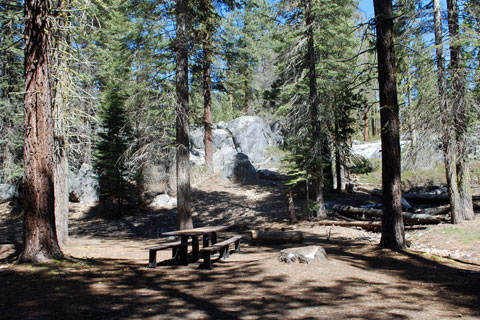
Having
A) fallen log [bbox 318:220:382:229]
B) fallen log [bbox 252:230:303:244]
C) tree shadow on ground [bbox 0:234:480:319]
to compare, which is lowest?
fallen log [bbox 318:220:382:229]

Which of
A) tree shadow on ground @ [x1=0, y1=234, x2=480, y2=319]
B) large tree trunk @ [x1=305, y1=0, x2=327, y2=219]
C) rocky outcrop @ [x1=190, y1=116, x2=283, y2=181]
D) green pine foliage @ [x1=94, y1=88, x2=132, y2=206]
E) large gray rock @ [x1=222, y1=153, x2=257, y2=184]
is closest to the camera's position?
tree shadow on ground @ [x1=0, y1=234, x2=480, y2=319]

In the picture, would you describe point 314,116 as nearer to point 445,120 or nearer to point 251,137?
point 445,120

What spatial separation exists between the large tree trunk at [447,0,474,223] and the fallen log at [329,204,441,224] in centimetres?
100

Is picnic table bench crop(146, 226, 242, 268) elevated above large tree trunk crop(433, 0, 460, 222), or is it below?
below

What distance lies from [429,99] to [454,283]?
7212mm

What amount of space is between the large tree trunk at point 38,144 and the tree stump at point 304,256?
4305 mm

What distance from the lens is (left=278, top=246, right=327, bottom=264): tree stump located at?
6406 millimetres

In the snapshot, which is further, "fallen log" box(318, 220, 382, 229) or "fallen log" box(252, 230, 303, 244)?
"fallen log" box(318, 220, 382, 229)

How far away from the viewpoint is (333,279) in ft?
17.5

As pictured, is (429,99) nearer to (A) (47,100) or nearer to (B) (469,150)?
(B) (469,150)

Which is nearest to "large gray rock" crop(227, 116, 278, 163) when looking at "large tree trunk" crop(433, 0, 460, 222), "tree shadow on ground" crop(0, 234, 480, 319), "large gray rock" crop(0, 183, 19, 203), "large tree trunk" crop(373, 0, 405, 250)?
"large gray rock" crop(0, 183, 19, 203)

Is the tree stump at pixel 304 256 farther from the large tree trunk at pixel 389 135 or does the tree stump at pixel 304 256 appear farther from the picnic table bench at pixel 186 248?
the large tree trunk at pixel 389 135

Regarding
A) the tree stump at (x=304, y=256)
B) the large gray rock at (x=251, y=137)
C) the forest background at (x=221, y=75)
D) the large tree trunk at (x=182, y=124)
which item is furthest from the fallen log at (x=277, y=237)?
the large gray rock at (x=251, y=137)

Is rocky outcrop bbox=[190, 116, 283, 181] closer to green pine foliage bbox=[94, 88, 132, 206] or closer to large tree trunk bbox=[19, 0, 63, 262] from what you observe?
green pine foliage bbox=[94, 88, 132, 206]
